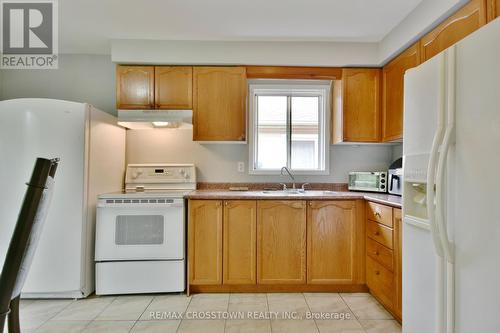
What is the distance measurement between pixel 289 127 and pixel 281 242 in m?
1.36

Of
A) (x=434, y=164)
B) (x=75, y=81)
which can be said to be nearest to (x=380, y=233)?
(x=434, y=164)

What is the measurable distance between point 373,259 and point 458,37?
1.76 metres

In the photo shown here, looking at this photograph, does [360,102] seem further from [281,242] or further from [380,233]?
[281,242]

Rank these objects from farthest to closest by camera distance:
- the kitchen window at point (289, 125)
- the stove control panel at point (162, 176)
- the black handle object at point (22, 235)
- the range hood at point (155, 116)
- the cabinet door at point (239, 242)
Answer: the kitchen window at point (289, 125) → the stove control panel at point (162, 176) → the range hood at point (155, 116) → the cabinet door at point (239, 242) → the black handle object at point (22, 235)

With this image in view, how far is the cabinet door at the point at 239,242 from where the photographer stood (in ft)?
8.34

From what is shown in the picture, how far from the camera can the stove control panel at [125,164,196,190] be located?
305 cm

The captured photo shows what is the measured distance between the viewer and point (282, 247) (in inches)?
101

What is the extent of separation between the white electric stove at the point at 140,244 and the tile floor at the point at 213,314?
5.8 inches

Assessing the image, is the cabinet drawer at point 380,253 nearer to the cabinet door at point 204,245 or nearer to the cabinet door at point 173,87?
the cabinet door at point 204,245

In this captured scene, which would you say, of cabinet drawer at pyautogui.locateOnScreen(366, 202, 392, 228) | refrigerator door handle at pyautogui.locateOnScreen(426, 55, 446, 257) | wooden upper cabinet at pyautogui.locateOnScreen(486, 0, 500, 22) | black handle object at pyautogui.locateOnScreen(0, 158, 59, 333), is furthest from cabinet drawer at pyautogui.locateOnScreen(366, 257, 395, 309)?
black handle object at pyautogui.locateOnScreen(0, 158, 59, 333)

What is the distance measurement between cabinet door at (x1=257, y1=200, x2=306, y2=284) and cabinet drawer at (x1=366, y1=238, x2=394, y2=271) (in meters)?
0.57

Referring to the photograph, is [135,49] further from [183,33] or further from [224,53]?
[224,53]

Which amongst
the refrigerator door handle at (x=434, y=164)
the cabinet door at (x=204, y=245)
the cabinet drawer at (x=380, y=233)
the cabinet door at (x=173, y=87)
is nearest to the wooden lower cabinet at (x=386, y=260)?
the cabinet drawer at (x=380, y=233)

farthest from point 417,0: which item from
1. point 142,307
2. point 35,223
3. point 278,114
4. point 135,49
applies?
point 142,307
